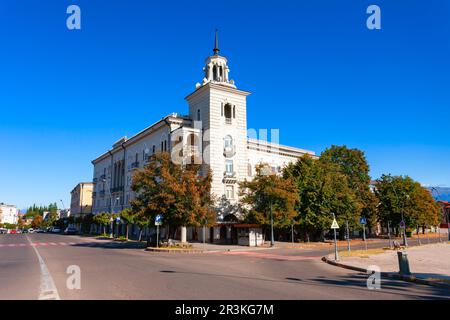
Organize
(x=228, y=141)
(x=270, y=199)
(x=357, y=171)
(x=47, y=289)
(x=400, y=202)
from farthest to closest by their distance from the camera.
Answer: (x=357, y=171) → (x=400, y=202) → (x=228, y=141) → (x=270, y=199) → (x=47, y=289)

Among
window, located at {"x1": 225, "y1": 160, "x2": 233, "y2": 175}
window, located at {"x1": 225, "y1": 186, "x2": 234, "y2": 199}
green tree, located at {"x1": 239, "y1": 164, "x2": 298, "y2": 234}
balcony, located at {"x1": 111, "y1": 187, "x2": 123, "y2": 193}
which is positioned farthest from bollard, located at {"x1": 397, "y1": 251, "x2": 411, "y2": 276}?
balcony, located at {"x1": 111, "y1": 187, "x2": 123, "y2": 193}

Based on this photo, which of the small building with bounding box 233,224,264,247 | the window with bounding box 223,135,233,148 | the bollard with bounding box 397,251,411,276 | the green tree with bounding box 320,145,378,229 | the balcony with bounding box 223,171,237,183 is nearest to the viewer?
the bollard with bounding box 397,251,411,276

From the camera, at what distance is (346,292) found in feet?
32.4

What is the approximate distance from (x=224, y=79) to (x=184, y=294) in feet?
134

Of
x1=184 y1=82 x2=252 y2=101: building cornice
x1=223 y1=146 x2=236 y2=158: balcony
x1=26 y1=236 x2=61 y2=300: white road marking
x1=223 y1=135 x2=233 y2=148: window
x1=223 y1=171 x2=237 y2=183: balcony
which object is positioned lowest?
x1=26 y1=236 x2=61 y2=300: white road marking

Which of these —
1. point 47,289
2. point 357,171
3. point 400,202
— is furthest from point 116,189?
point 47,289

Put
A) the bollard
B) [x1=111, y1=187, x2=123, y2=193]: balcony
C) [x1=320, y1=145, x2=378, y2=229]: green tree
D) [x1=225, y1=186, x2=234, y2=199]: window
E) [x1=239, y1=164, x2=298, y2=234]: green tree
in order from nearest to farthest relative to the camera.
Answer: the bollard < [x1=239, y1=164, x2=298, y2=234]: green tree < [x1=225, y1=186, x2=234, y2=199]: window < [x1=320, y1=145, x2=378, y2=229]: green tree < [x1=111, y1=187, x2=123, y2=193]: balcony

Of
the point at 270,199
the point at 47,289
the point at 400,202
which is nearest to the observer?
the point at 47,289

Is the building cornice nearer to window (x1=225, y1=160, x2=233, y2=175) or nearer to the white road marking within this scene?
window (x1=225, y1=160, x2=233, y2=175)

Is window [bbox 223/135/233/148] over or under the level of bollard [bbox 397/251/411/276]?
over

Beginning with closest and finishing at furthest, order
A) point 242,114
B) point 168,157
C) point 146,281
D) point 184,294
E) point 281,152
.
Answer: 1. point 184,294
2. point 146,281
3. point 168,157
4. point 242,114
5. point 281,152

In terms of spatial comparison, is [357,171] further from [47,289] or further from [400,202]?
[47,289]
